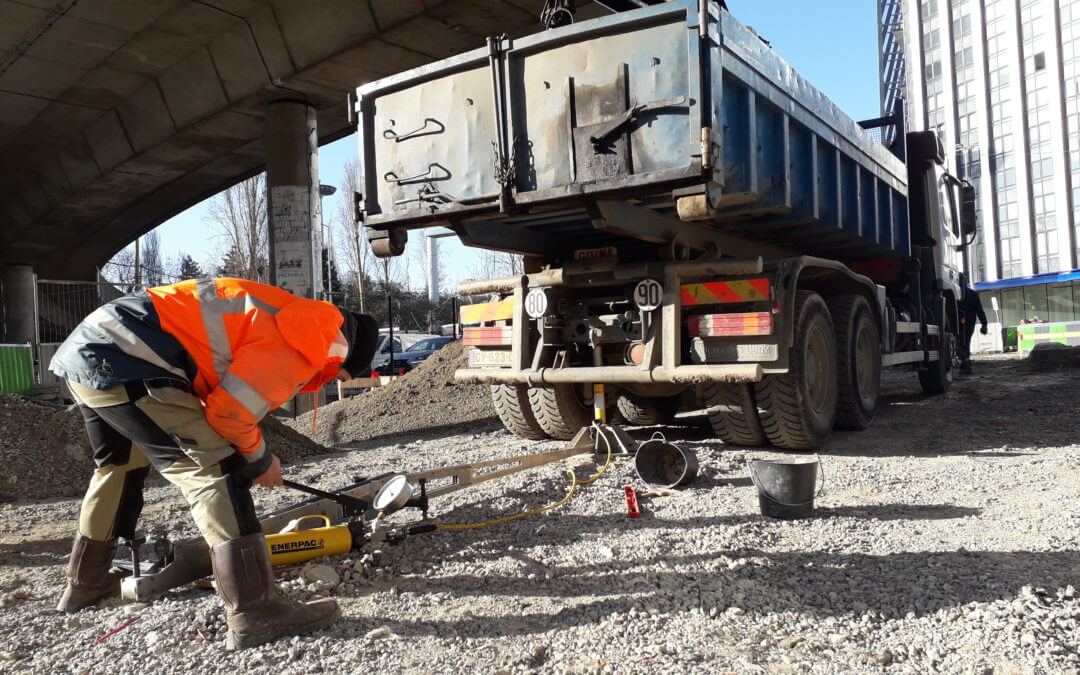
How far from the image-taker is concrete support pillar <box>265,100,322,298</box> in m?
12.5

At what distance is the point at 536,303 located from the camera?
611 centimetres

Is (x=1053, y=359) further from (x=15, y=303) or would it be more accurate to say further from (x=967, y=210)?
(x=15, y=303)

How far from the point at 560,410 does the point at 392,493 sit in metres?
3.14

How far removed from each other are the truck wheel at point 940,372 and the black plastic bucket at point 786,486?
6786 millimetres

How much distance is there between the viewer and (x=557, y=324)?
245 inches

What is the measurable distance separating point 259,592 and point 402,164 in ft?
11.5

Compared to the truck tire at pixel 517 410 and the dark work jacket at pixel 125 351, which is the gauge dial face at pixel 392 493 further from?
the truck tire at pixel 517 410

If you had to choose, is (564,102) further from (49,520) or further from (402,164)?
(49,520)

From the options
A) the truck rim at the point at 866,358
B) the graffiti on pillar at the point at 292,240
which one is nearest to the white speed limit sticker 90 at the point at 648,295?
the truck rim at the point at 866,358

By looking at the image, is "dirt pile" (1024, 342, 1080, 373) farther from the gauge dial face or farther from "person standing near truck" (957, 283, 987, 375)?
the gauge dial face

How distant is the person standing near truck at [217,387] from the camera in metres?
2.78

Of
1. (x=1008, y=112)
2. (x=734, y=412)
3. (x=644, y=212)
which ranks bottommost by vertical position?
(x=734, y=412)

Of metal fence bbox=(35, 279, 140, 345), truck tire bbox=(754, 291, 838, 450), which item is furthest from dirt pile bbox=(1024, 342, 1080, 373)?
metal fence bbox=(35, 279, 140, 345)

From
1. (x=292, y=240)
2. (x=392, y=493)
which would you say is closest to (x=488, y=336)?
(x=392, y=493)
